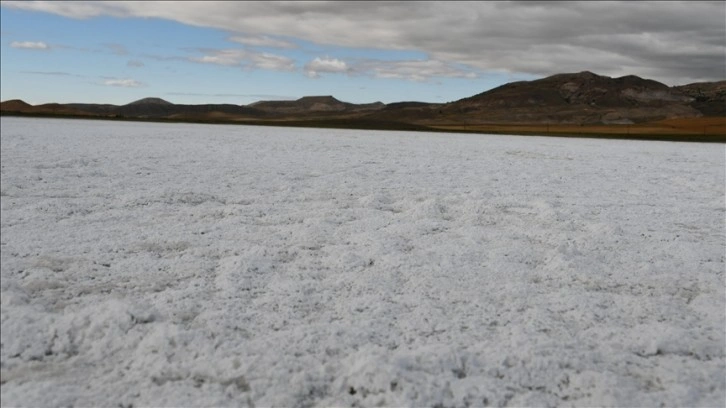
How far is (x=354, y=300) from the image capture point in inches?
166

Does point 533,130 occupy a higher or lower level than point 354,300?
higher

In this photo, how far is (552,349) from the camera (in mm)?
3441

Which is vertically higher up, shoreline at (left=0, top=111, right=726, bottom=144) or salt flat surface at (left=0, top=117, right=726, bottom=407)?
shoreline at (left=0, top=111, right=726, bottom=144)

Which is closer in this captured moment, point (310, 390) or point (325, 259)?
point (310, 390)

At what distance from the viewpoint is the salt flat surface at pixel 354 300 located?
118 inches

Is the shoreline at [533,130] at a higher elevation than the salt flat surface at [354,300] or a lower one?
higher

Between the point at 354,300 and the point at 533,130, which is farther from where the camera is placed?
the point at 533,130

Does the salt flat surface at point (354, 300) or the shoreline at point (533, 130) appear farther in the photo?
the shoreline at point (533, 130)

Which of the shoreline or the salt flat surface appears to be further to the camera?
the shoreline

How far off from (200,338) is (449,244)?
3.12 metres

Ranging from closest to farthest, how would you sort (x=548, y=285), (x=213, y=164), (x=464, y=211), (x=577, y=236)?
1. (x=548, y=285)
2. (x=577, y=236)
3. (x=464, y=211)
4. (x=213, y=164)

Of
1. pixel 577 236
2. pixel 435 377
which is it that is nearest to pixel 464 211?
pixel 577 236

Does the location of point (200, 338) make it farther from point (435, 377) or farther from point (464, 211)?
point (464, 211)

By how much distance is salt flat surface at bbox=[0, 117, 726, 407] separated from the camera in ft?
9.82
